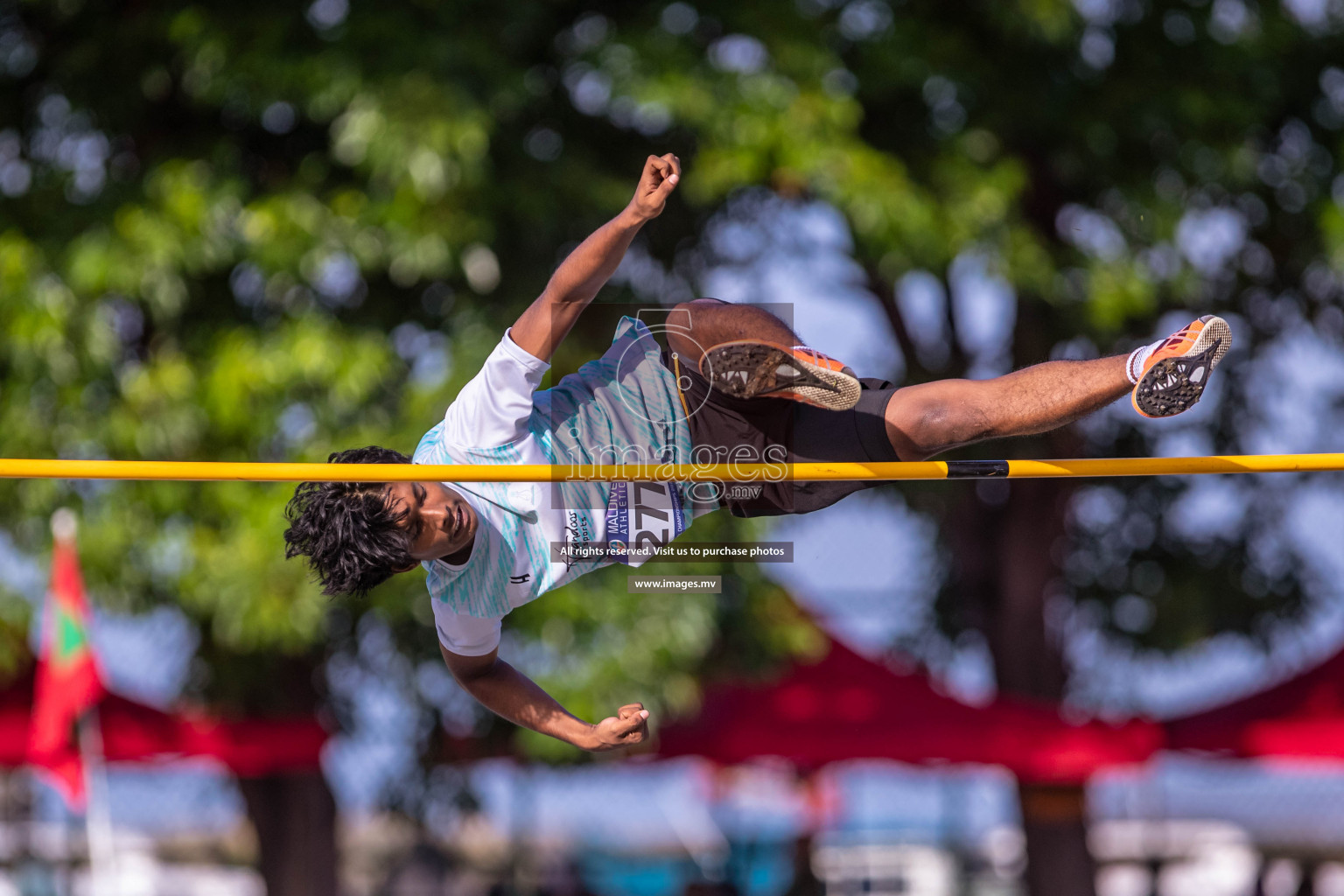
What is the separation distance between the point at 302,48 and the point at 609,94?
136 cm

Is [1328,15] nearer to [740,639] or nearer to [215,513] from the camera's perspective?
[740,639]

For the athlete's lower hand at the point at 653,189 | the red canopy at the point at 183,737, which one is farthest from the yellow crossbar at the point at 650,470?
the red canopy at the point at 183,737

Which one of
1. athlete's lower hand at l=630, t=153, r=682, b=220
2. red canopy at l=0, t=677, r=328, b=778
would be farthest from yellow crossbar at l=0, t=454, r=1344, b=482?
red canopy at l=0, t=677, r=328, b=778

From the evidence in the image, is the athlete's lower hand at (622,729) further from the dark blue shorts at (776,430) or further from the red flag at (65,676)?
the red flag at (65,676)

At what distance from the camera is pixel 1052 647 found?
334 inches

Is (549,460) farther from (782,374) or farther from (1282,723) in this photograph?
(1282,723)

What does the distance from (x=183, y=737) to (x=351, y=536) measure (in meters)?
4.15

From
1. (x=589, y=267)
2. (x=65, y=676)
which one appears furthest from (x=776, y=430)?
(x=65, y=676)

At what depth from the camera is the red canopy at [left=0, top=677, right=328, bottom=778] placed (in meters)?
6.54

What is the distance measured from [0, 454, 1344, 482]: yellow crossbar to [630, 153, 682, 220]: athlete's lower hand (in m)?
0.64

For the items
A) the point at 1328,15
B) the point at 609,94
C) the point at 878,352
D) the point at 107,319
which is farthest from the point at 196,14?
the point at 1328,15

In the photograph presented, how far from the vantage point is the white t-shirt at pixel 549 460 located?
10.7 feet

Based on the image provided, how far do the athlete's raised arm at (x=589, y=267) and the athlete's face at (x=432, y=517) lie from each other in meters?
0.42

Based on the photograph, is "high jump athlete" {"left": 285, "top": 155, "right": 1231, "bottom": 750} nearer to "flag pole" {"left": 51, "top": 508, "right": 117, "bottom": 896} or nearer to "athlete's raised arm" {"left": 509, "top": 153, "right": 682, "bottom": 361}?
"athlete's raised arm" {"left": 509, "top": 153, "right": 682, "bottom": 361}
